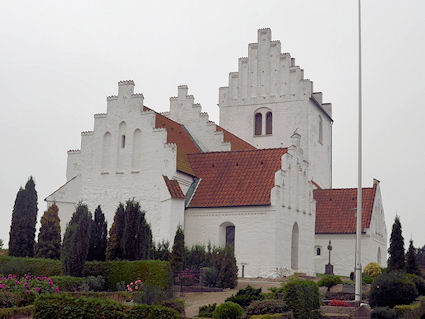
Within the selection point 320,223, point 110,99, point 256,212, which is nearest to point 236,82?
point 320,223

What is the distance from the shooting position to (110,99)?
1572 inches

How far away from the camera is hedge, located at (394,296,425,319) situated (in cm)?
2236

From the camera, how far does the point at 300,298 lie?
2134cm

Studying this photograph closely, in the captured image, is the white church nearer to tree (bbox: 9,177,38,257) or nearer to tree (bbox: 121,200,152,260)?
tree (bbox: 9,177,38,257)

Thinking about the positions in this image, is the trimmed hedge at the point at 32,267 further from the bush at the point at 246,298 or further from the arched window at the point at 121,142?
the arched window at the point at 121,142

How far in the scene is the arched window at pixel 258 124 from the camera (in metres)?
56.6

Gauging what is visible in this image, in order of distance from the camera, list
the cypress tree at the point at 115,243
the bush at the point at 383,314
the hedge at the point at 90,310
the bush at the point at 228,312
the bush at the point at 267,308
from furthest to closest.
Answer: the cypress tree at the point at 115,243
the bush at the point at 383,314
the bush at the point at 267,308
the bush at the point at 228,312
the hedge at the point at 90,310

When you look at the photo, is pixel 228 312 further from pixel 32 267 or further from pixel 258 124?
pixel 258 124

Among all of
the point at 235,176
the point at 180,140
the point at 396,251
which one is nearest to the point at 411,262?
the point at 396,251

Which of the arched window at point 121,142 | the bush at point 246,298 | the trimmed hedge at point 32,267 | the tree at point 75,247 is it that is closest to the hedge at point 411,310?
the bush at point 246,298

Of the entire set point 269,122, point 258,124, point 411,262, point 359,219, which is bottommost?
point 411,262

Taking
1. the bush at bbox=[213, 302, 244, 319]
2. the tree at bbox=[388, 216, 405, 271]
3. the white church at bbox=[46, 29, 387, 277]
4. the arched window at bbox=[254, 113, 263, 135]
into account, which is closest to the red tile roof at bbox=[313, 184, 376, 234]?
the white church at bbox=[46, 29, 387, 277]

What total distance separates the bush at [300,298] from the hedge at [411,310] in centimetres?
309

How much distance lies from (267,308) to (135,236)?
10876 mm
